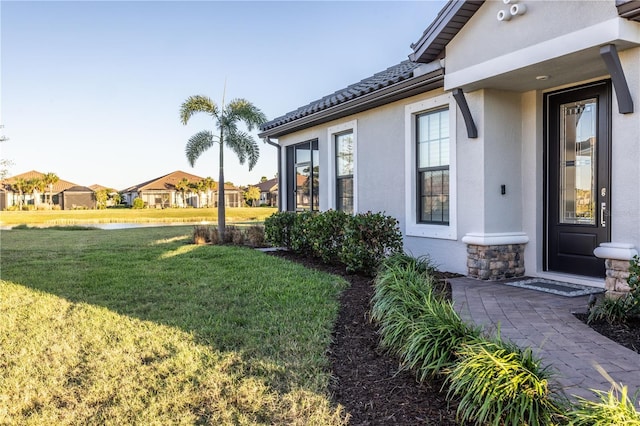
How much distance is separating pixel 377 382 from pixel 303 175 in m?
8.64

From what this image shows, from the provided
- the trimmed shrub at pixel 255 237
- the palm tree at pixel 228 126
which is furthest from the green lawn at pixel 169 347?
the palm tree at pixel 228 126

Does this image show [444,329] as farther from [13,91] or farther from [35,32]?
[13,91]

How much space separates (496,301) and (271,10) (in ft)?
37.9

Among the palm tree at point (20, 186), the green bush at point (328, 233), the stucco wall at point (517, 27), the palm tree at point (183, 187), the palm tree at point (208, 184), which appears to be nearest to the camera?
the stucco wall at point (517, 27)

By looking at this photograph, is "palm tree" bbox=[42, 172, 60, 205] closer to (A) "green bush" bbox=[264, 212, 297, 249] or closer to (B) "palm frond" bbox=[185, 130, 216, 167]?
(B) "palm frond" bbox=[185, 130, 216, 167]

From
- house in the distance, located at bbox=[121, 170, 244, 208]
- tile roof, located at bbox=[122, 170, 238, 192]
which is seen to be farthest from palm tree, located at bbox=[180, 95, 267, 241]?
tile roof, located at bbox=[122, 170, 238, 192]

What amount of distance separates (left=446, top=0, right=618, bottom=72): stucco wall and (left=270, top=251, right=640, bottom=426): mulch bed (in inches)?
125

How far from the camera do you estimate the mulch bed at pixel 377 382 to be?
114 inches

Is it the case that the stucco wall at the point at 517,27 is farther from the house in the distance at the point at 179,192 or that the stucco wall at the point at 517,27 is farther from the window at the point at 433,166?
the house in the distance at the point at 179,192

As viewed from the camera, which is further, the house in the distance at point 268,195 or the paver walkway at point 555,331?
the house in the distance at point 268,195

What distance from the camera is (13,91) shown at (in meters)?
12.9

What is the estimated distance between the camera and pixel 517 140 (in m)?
6.71

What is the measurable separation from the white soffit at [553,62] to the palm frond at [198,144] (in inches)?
414

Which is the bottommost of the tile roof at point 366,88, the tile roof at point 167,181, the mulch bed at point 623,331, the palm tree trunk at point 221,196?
the mulch bed at point 623,331
